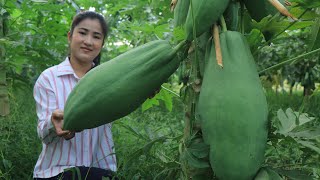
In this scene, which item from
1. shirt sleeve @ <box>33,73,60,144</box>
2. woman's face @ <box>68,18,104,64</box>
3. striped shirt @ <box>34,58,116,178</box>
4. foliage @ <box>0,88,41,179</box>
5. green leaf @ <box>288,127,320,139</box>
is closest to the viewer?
green leaf @ <box>288,127,320,139</box>

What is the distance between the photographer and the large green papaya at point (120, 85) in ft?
3.78

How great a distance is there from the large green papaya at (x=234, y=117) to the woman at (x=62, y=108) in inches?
41.3

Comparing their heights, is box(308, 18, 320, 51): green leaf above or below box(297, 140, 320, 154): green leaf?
above

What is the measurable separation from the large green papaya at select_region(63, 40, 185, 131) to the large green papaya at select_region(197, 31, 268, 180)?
0.15m

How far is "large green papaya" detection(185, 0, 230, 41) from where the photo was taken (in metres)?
1.09

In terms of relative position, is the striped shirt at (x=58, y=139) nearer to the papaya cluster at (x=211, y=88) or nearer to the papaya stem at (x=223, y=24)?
the papaya cluster at (x=211, y=88)

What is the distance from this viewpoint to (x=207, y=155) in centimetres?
110

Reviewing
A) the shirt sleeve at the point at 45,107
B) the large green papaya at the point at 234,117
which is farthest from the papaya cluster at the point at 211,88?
the shirt sleeve at the point at 45,107

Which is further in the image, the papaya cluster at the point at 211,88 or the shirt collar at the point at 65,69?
the shirt collar at the point at 65,69

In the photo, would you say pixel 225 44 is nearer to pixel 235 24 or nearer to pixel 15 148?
pixel 235 24

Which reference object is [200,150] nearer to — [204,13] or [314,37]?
[204,13]

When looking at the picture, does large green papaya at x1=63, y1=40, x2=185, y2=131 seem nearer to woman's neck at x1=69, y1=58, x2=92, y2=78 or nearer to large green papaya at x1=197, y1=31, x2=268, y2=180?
large green papaya at x1=197, y1=31, x2=268, y2=180

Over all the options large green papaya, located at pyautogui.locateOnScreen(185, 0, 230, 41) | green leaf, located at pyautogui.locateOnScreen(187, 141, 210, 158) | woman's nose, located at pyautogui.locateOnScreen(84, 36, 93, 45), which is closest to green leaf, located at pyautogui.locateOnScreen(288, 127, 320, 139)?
green leaf, located at pyautogui.locateOnScreen(187, 141, 210, 158)

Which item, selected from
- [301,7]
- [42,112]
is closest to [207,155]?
[301,7]
